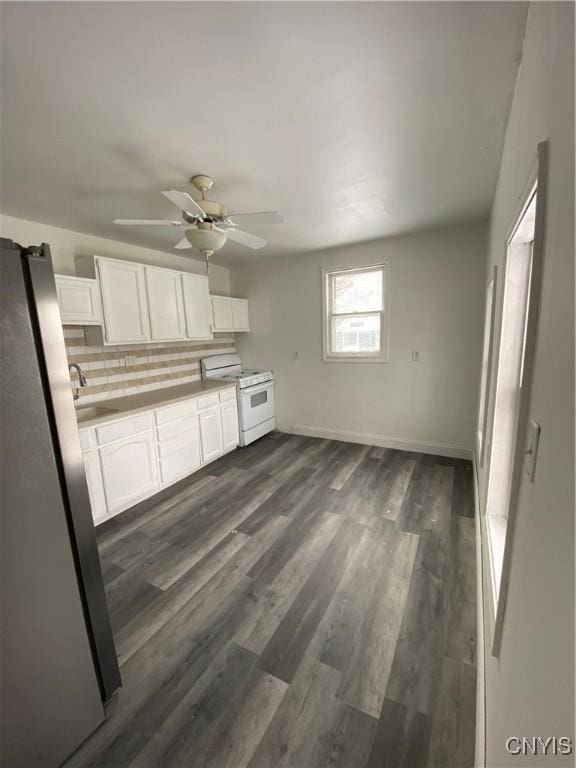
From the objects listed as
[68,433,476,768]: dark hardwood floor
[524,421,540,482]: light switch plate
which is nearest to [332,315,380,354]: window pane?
[68,433,476,768]: dark hardwood floor

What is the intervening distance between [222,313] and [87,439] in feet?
7.79

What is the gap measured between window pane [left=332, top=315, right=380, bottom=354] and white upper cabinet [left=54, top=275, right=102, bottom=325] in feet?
8.87

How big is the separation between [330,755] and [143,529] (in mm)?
1920

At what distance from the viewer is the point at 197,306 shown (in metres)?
3.73

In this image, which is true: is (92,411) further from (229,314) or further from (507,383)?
(507,383)

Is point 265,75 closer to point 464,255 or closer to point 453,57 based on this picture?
point 453,57

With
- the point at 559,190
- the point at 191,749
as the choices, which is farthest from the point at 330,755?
the point at 559,190

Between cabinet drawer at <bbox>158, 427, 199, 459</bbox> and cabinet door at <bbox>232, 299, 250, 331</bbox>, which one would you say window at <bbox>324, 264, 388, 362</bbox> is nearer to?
cabinet door at <bbox>232, 299, 250, 331</bbox>

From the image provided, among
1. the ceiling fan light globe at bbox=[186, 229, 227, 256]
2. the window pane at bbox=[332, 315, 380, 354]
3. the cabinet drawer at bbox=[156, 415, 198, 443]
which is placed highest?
the ceiling fan light globe at bbox=[186, 229, 227, 256]

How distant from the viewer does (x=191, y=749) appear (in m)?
1.16

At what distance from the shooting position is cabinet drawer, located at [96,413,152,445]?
2514mm

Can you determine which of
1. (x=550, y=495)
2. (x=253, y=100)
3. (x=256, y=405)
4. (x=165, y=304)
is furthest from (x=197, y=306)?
(x=550, y=495)

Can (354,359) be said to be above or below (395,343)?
below

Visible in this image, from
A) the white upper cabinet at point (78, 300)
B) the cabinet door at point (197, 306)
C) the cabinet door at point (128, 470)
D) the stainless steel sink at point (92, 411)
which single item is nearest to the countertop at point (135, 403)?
the stainless steel sink at point (92, 411)
